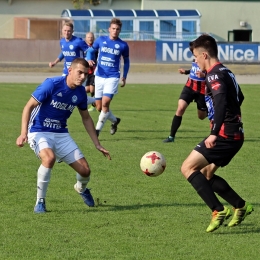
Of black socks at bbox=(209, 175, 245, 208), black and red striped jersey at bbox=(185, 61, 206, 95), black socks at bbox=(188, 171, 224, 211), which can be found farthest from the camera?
black and red striped jersey at bbox=(185, 61, 206, 95)

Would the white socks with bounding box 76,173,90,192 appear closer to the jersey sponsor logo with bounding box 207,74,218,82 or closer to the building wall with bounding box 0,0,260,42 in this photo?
the jersey sponsor logo with bounding box 207,74,218,82

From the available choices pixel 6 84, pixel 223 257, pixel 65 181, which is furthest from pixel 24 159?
pixel 6 84

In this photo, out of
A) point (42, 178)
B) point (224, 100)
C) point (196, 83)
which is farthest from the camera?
point (196, 83)

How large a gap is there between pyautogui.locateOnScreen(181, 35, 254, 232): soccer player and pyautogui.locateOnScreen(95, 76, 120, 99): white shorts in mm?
6994

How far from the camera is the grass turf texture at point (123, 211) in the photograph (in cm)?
611

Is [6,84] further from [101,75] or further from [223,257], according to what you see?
[223,257]

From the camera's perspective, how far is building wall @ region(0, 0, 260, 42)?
173ft

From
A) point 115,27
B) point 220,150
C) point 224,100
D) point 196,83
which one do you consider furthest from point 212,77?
point 115,27

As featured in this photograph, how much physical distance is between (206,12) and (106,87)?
40.2 metres

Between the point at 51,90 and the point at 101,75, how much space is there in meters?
6.50

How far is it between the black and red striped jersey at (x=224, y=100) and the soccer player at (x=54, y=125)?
4.88 feet

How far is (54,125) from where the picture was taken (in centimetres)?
760

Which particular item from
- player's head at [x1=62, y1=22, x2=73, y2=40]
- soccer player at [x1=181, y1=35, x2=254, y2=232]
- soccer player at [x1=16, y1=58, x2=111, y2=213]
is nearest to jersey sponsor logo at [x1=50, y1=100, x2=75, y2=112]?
soccer player at [x1=16, y1=58, x2=111, y2=213]

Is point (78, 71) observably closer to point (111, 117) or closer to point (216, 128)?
point (216, 128)
